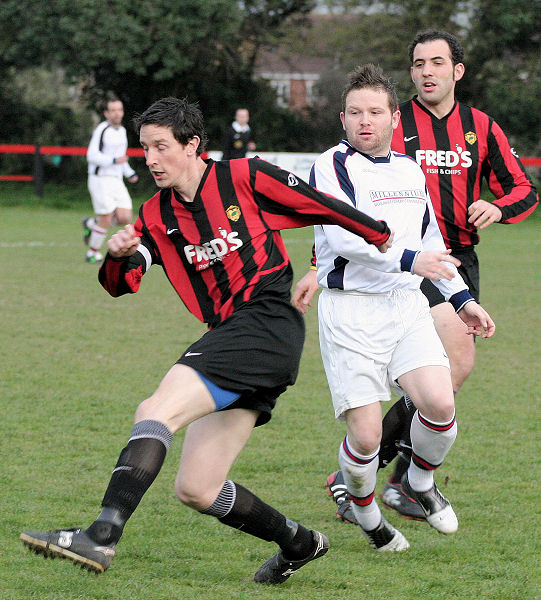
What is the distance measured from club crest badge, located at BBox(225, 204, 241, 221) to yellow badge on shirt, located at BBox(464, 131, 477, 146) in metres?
1.77

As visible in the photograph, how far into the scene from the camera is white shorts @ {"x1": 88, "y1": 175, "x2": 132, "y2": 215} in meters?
13.3

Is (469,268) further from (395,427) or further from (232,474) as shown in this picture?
(232,474)

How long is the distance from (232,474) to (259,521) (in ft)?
Answer: 4.50

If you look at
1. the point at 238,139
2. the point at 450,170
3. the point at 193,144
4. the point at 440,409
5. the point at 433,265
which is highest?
the point at 238,139

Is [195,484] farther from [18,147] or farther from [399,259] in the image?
[18,147]

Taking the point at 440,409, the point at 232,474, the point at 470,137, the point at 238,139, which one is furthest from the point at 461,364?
the point at 238,139

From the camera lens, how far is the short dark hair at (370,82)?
4176 mm

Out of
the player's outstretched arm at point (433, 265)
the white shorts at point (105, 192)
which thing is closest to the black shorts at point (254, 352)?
the player's outstretched arm at point (433, 265)

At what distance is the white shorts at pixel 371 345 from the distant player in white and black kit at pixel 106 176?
30.4 feet

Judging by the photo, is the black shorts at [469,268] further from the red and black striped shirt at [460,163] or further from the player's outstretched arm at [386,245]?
the player's outstretched arm at [386,245]

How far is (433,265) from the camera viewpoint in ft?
12.5

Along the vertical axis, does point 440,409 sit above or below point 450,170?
below

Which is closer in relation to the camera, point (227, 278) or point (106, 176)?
point (227, 278)

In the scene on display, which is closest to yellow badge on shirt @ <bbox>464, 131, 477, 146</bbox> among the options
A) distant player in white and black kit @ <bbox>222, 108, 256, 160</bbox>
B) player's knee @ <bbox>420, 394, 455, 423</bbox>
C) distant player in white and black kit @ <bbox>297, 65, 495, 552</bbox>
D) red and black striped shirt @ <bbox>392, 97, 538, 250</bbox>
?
red and black striped shirt @ <bbox>392, 97, 538, 250</bbox>
